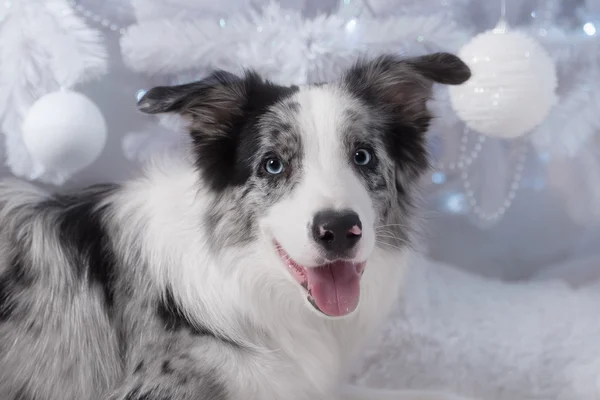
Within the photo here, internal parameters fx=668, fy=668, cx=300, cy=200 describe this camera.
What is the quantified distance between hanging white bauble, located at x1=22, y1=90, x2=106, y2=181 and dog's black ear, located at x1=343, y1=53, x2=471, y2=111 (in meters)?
1.08

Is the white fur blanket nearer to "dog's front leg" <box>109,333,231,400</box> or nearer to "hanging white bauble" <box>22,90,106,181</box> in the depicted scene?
"dog's front leg" <box>109,333,231,400</box>

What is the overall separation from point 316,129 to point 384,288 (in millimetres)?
579

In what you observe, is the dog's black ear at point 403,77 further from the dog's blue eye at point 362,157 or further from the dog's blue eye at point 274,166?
the dog's blue eye at point 274,166

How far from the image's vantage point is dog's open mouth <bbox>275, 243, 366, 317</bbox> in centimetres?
180

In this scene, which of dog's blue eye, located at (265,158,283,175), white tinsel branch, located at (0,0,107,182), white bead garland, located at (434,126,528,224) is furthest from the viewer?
white bead garland, located at (434,126,528,224)

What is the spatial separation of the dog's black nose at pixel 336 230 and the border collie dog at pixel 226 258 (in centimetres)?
13

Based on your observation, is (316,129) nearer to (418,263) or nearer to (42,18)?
(42,18)

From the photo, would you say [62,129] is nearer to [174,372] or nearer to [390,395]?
[174,372]

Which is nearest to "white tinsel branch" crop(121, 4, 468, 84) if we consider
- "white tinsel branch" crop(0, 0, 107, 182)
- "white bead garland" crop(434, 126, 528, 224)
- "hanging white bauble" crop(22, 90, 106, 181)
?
"white tinsel branch" crop(0, 0, 107, 182)

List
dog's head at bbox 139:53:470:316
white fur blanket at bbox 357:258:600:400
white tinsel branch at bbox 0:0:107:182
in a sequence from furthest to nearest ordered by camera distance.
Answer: white tinsel branch at bbox 0:0:107:182, white fur blanket at bbox 357:258:600:400, dog's head at bbox 139:53:470:316

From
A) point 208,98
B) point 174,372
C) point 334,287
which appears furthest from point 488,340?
point 208,98

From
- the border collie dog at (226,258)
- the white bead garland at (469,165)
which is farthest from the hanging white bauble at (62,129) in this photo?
the white bead garland at (469,165)

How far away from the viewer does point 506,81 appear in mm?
2432

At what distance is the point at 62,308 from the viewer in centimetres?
200
